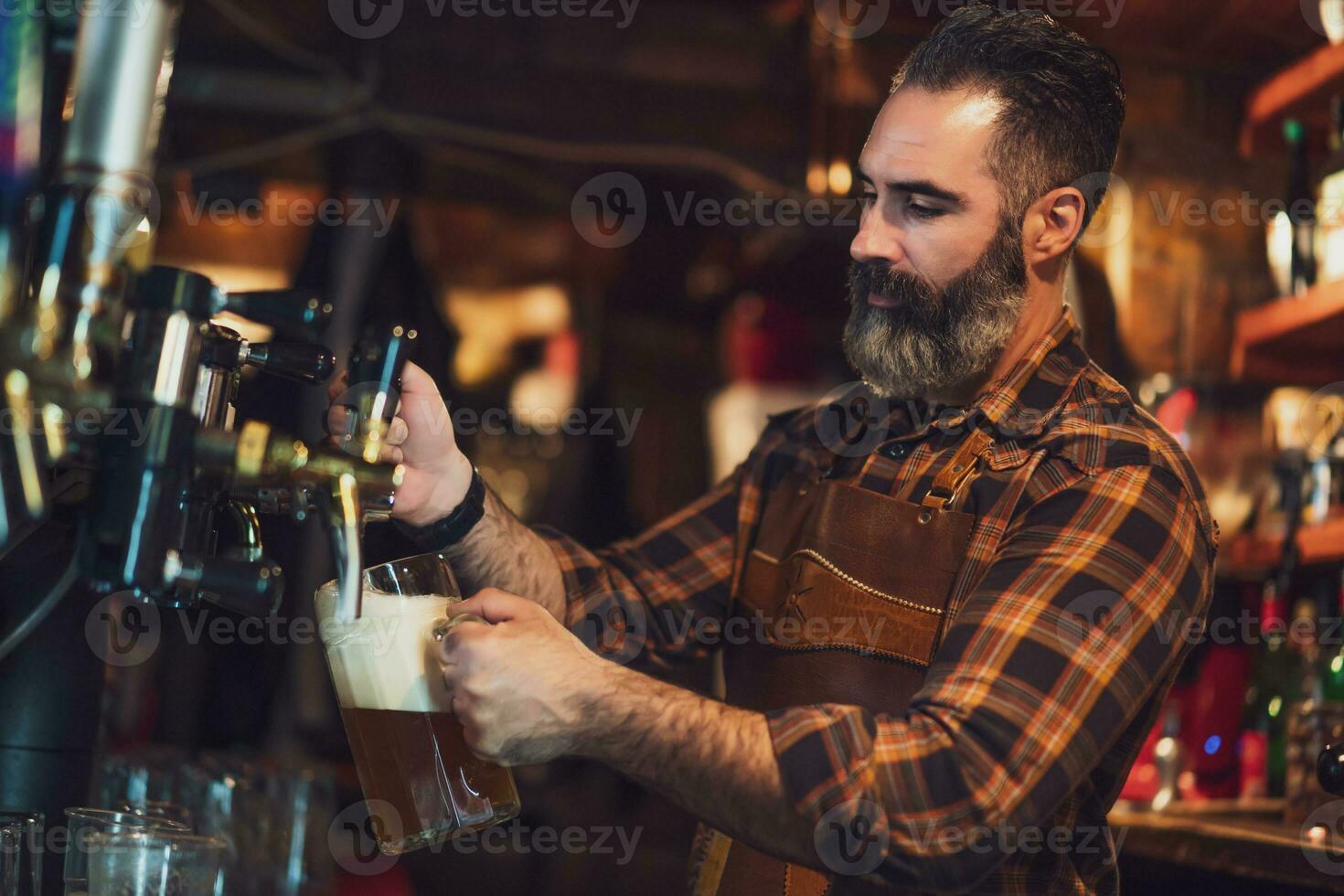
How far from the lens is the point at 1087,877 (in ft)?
5.05

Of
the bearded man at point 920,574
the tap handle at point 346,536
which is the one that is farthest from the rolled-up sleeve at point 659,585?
the tap handle at point 346,536

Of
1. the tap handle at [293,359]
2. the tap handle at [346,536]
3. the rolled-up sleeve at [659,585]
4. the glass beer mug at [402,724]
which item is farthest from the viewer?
the rolled-up sleeve at [659,585]

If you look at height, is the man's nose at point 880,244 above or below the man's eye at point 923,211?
below

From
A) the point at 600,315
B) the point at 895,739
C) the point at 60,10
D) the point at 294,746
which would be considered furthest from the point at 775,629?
the point at 600,315

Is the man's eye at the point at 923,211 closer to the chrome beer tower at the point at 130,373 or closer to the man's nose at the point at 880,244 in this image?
the man's nose at the point at 880,244

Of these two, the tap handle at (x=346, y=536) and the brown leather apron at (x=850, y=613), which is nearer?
the tap handle at (x=346, y=536)

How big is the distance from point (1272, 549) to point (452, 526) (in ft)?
5.35

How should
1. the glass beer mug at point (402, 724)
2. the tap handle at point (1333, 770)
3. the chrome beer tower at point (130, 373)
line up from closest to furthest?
the chrome beer tower at point (130, 373), the glass beer mug at point (402, 724), the tap handle at point (1333, 770)

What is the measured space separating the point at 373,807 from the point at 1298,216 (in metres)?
2.06

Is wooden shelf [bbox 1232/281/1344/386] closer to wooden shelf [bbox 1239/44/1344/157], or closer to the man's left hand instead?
wooden shelf [bbox 1239/44/1344/157]

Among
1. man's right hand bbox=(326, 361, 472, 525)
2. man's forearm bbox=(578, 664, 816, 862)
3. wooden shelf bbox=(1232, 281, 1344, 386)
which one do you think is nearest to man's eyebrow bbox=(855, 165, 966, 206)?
man's right hand bbox=(326, 361, 472, 525)

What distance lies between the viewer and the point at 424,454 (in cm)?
160

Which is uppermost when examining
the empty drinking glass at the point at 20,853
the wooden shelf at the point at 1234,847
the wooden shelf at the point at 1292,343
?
the wooden shelf at the point at 1292,343

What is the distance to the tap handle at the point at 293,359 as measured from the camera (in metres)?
1.18
